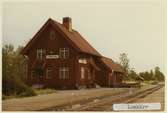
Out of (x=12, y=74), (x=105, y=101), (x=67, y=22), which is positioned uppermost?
(x=67, y=22)

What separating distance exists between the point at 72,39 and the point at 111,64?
0.29 metres

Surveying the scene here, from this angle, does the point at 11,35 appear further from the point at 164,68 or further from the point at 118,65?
the point at 164,68

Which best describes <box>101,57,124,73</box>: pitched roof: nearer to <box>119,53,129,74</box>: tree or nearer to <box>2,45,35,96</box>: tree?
<box>119,53,129,74</box>: tree

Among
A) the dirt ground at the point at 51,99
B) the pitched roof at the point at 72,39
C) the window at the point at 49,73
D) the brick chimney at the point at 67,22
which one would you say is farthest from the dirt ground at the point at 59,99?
the brick chimney at the point at 67,22

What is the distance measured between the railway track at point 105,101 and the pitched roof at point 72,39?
0.31m

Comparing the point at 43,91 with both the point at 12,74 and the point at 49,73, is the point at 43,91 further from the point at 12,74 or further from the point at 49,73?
the point at 12,74

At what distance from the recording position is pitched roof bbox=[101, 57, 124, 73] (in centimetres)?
464

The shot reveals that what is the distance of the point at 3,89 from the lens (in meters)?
4.63

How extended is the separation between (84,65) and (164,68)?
0.50 meters

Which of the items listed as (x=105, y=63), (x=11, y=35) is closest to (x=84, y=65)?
(x=105, y=63)

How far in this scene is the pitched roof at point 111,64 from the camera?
464 cm

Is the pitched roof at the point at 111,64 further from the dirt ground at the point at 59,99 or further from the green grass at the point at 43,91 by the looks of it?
the green grass at the point at 43,91

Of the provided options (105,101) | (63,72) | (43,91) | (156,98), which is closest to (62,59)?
(63,72)

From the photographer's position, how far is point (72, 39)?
463 cm
